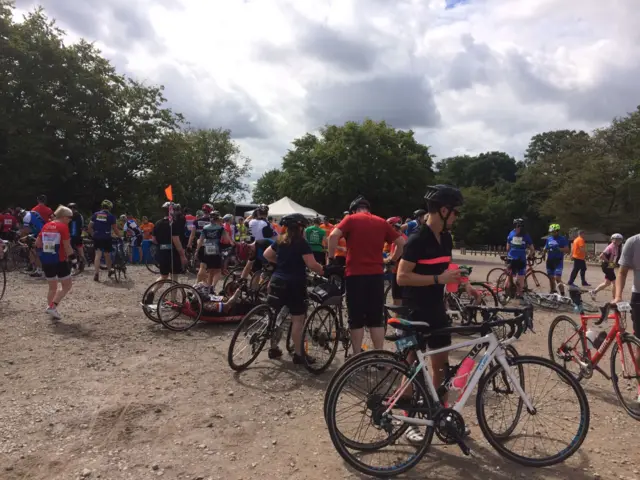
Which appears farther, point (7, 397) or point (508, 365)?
point (7, 397)

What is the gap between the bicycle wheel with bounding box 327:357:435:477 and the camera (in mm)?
3256

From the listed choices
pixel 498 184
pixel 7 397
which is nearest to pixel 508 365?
pixel 7 397

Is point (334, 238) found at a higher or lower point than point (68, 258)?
higher

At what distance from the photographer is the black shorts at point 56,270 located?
7621mm

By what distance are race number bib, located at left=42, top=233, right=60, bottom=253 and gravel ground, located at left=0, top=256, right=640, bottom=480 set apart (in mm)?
1368

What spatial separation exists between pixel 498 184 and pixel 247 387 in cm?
7280

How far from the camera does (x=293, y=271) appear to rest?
533 cm

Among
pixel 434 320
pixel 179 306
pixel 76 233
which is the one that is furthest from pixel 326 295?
pixel 76 233

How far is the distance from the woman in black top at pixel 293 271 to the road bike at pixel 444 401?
2047mm

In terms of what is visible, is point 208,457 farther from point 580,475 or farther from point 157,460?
point 580,475

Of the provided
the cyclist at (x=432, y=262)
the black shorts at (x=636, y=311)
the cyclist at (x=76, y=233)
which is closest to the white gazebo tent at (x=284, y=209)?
the cyclist at (x=76, y=233)

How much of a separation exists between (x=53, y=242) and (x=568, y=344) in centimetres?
750

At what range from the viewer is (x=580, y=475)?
3.32 metres

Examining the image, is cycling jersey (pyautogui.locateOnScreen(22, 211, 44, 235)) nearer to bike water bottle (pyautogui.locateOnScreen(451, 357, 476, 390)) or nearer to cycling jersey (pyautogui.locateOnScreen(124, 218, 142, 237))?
cycling jersey (pyautogui.locateOnScreen(124, 218, 142, 237))
